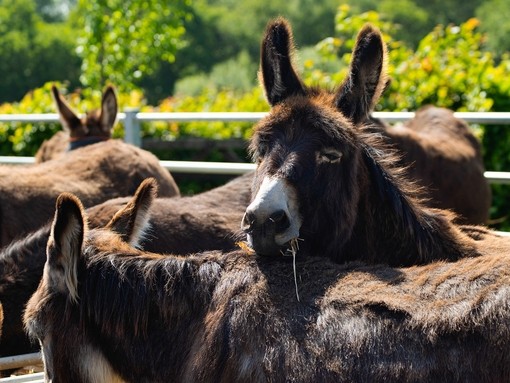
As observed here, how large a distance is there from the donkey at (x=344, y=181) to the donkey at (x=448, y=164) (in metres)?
2.92

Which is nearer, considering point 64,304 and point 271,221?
point 64,304

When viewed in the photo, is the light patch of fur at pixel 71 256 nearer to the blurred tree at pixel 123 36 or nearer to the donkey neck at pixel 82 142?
the donkey neck at pixel 82 142

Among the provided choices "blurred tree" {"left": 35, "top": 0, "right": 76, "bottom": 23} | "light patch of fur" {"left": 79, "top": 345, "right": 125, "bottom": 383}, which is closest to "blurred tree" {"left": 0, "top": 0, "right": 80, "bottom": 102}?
"blurred tree" {"left": 35, "top": 0, "right": 76, "bottom": 23}

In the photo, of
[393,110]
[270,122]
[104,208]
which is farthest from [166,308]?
[393,110]

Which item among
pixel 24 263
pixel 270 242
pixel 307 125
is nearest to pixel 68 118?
pixel 24 263

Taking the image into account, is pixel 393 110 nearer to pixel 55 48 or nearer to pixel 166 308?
pixel 166 308

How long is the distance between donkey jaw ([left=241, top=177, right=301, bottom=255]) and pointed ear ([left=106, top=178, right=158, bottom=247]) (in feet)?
1.42

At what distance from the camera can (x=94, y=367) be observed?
3.06 meters

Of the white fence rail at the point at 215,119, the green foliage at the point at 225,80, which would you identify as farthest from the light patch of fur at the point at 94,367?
the green foliage at the point at 225,80

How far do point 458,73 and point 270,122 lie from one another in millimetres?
6286

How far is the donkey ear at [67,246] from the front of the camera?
3018 mm

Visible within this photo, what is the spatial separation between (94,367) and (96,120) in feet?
19.7

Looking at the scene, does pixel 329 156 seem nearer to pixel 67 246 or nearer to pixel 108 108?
pixel 67 246

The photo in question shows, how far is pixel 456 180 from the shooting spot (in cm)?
787
